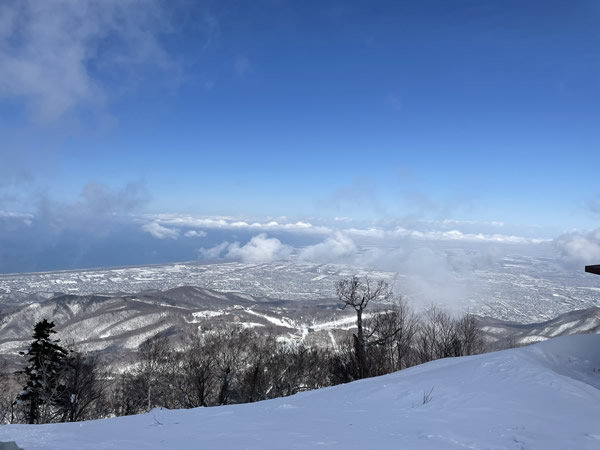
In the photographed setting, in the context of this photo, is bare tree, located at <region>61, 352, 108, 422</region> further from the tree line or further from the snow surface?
the snow surface

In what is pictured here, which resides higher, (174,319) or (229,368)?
(229,368)

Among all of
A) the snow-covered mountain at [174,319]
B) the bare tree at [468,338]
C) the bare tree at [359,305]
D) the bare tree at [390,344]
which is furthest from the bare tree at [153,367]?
the snow-covered mountain at [174,319]

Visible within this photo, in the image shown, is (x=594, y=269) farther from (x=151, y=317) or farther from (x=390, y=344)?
(x=151, y=317)

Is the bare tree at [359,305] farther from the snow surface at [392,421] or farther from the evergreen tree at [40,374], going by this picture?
the evergreen tree at [40,374]

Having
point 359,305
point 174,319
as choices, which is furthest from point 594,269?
point 174,319

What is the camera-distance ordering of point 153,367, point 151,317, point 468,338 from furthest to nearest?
point 151,317 → point 468,338 → point 153,367
